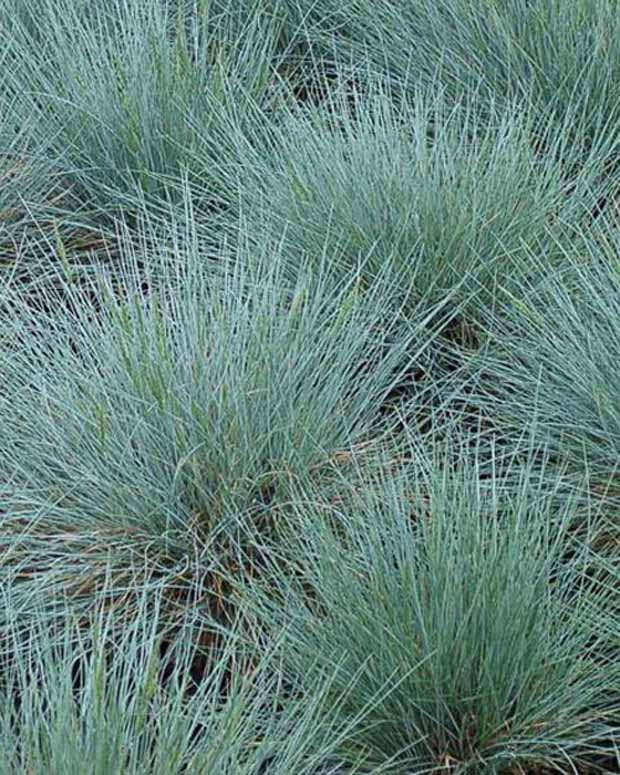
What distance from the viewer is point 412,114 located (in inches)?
138

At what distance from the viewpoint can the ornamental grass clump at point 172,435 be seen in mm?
2400

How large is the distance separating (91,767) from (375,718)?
0.48 metres

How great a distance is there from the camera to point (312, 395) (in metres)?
2.62

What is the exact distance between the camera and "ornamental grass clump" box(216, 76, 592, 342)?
2.92 metres

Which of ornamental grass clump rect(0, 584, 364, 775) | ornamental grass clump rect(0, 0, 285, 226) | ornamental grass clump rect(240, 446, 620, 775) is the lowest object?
ornamental grass clump rect(0, 0, 285, 226)

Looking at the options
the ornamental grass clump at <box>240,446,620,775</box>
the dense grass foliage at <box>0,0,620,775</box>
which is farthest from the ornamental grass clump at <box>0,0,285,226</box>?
the ornamental grass clump at <box>240,446,620,775</box>

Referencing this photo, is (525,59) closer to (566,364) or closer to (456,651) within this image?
(566,364)

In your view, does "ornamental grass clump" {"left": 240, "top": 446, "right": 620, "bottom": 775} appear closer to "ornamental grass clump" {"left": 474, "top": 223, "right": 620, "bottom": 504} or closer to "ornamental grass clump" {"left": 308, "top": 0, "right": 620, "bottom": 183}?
"ornamental grass clump" {"left": 474, "top": 223, "right": 620, "bottom": 504}

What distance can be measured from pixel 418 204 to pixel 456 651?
3.86ft

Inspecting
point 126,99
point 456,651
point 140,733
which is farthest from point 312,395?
point 126,99

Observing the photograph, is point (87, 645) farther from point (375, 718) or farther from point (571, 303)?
point (571, 303)

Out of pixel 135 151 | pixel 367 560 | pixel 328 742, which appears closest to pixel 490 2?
pixel 135 151

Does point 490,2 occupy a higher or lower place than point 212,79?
higher

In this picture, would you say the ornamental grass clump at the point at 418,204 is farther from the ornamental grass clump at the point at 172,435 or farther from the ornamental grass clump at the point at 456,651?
the ornamental grass clump at the point at 456,651
